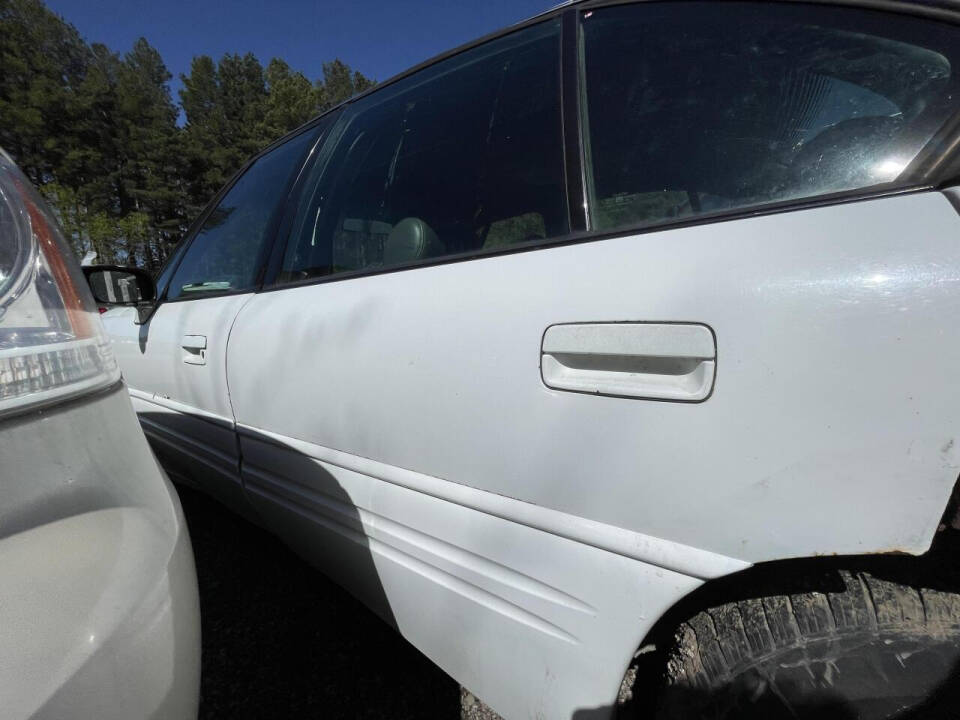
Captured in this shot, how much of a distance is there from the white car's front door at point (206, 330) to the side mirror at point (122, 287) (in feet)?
0.26

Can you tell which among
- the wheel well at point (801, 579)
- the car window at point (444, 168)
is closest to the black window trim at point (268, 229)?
the car window at point (444, 168)

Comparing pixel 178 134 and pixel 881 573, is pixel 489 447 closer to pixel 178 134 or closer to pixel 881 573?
pixel 881 573

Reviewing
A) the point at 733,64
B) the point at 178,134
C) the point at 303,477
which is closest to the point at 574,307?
the point at 733,64

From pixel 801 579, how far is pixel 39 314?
1.30m

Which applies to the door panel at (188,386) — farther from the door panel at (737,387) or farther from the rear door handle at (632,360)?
the rear door handle at (632,360)

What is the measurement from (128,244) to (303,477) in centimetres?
3041

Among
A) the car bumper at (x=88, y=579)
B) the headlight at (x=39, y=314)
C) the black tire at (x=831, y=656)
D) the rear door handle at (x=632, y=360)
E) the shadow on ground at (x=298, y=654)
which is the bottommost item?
the shadow on ground at (x=298, y=654)

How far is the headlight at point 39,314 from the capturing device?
2.23 feet

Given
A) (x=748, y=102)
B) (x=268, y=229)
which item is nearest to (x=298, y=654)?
(x=268, y=229)

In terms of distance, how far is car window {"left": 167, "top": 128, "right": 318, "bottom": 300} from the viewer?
83.4 inches

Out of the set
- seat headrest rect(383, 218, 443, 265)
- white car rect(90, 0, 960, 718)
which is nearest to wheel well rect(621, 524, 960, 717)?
white car rect(90, 0, 960, 718)

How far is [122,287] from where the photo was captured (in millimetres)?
2256

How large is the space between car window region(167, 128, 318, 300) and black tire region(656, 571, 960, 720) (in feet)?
6.27

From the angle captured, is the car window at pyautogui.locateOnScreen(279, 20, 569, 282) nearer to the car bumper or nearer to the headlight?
the headlight
